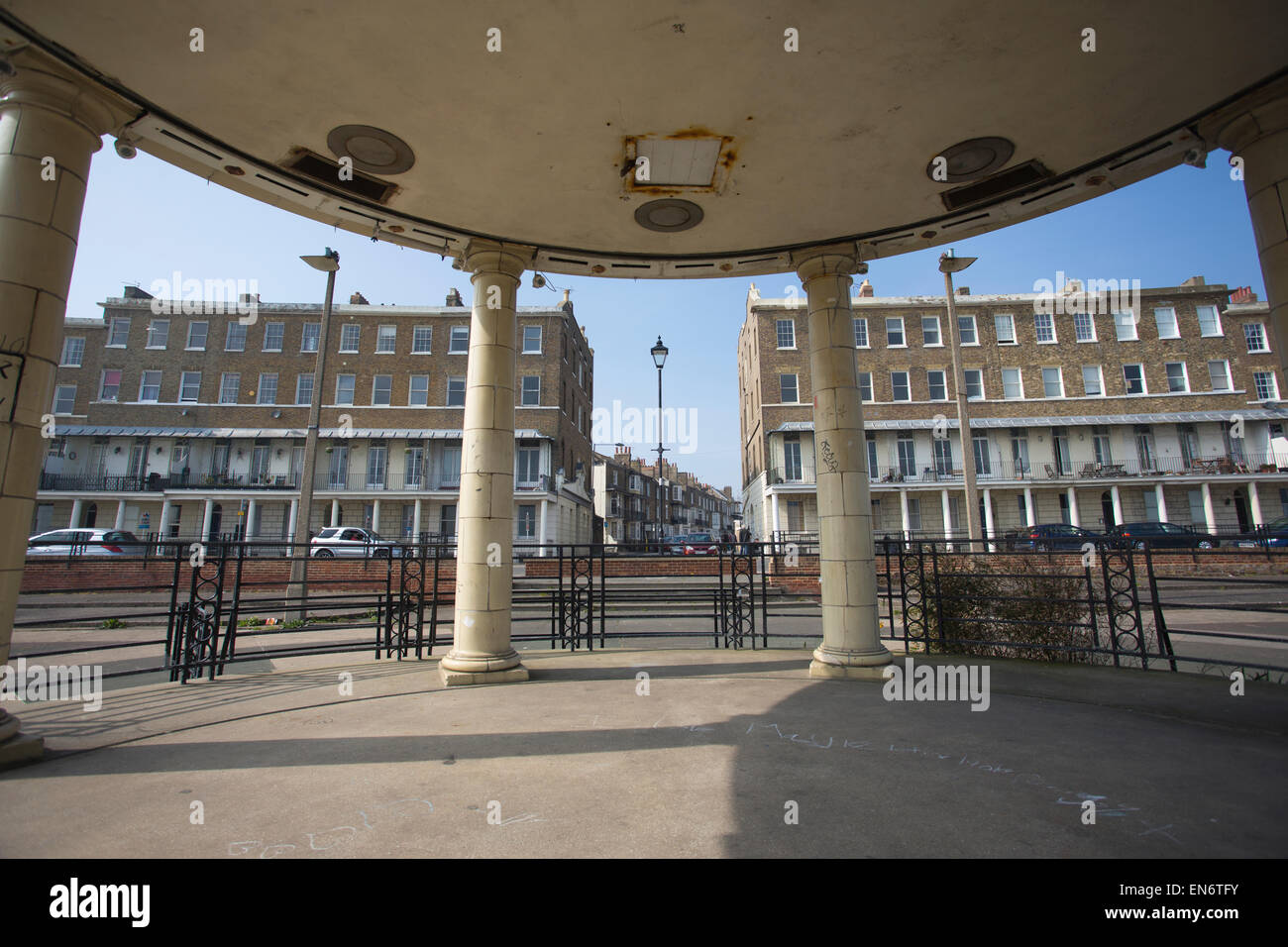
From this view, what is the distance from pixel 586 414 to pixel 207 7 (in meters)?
44.6

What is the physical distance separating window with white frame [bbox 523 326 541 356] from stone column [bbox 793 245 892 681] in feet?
106

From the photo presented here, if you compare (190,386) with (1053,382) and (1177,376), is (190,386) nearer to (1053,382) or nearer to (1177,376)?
(1053,382)

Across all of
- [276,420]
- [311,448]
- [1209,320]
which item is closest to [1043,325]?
[1209,320]

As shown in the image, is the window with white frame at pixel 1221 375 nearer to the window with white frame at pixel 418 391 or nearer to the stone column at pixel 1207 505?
the stone column at pixel 1207 505

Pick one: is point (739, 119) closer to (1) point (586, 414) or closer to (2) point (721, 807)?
(2) point (721, 807)

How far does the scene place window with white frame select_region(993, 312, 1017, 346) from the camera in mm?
38125

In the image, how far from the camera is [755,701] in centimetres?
588

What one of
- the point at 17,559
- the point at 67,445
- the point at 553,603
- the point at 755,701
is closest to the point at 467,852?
→ the point at 755,701

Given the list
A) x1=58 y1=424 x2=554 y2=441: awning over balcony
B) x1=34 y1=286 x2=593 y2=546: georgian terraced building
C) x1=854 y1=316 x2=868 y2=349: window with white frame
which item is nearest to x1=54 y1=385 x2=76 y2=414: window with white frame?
x1=34 y1=286 x2=593 y2=546: georgian terraced building

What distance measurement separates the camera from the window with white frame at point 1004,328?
3812cm

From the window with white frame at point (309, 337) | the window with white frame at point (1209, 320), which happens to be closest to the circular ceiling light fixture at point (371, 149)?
the window with white frame at point (309, 337)

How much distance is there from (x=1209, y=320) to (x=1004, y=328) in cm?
1288

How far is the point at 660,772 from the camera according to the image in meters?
3.96

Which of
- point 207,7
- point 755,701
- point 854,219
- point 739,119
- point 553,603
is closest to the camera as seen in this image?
point 207,7
